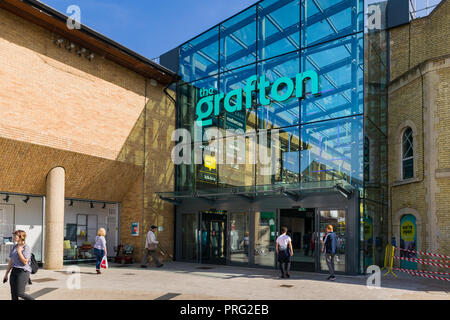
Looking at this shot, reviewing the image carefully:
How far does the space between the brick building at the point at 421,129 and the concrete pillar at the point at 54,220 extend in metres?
13.6

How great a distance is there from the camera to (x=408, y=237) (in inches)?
658

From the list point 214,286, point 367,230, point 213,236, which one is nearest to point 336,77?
point 367,230

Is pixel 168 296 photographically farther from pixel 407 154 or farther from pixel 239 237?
pixel 407 154

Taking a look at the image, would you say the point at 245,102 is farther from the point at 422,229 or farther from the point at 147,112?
the point at 422,229

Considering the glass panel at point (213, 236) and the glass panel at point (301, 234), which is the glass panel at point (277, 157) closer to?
the glass panel at point (301, 234)

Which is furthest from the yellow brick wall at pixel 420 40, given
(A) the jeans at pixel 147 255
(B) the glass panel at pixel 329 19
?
(A) the jeans at pixel 147 255

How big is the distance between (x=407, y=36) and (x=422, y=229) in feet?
29.9

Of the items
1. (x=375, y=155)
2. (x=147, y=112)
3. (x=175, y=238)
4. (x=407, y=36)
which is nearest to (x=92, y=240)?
(x=175, y=238)

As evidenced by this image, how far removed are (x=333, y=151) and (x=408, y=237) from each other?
16.1 ft

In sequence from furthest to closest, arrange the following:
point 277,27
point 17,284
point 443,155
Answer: point 277,27 < point 443,155 < point 17,284

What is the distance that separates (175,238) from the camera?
752 inches

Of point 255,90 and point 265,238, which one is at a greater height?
point 255,90

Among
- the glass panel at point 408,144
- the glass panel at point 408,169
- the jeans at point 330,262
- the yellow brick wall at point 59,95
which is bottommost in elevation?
the jeans at point 330,262

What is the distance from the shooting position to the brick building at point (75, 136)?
13.5 metres
